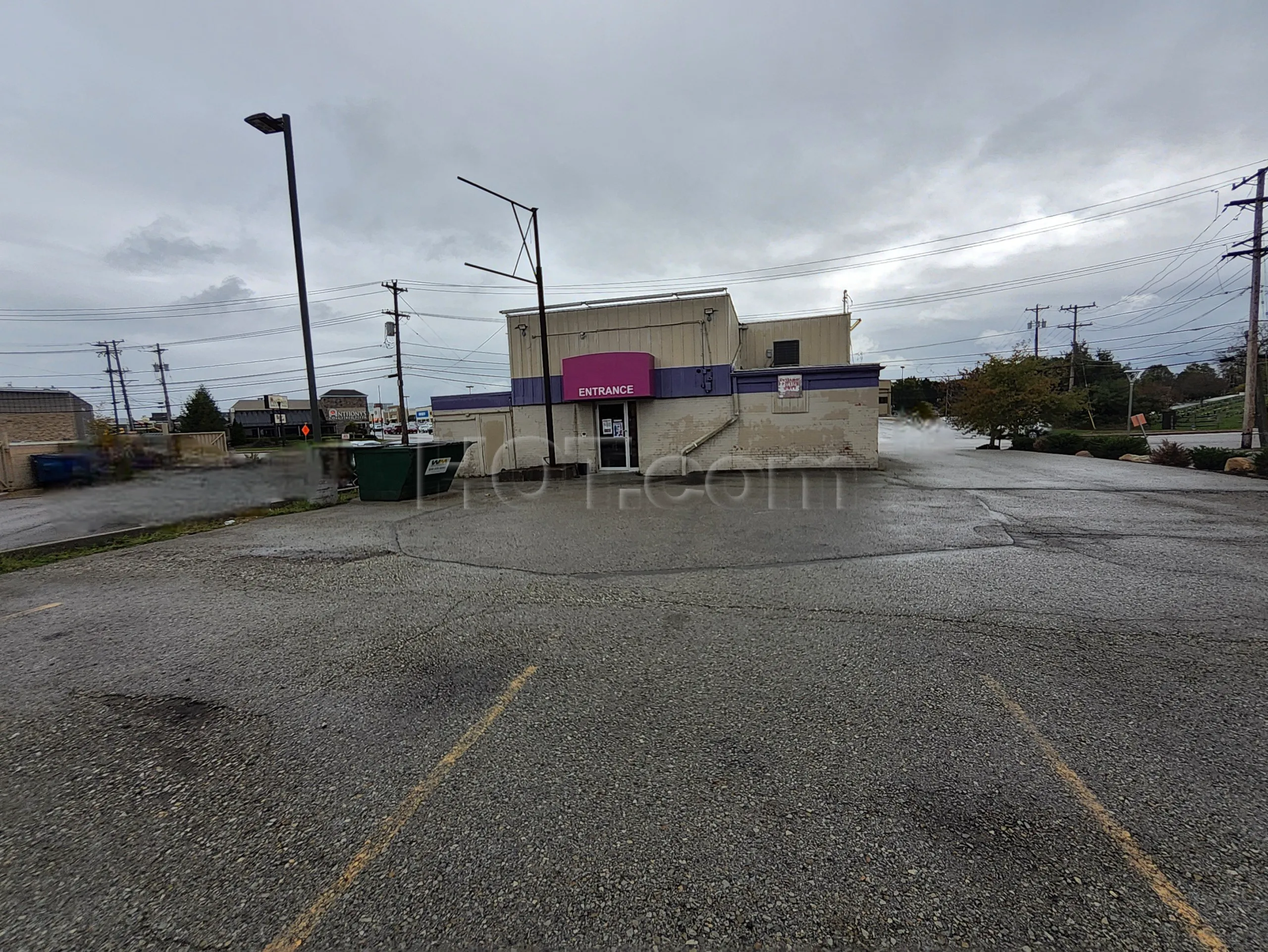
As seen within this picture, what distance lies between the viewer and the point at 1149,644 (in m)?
4.04

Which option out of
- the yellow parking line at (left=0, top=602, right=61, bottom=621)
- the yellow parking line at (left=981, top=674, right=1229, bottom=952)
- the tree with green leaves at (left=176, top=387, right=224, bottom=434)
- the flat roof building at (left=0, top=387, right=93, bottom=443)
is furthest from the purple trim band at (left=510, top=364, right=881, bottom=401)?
the tree with green leaves at (left=176, top=387, right=224, bottom=434)

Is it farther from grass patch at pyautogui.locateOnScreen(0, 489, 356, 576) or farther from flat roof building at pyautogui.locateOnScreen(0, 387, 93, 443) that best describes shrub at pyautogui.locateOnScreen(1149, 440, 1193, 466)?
flat roof building at pyautogui.locateOnScreen(0, 387, 93, 443)

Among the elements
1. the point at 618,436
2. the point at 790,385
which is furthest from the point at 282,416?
the point at 790,385

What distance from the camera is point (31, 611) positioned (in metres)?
5.41

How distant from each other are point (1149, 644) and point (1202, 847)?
8.21 ft

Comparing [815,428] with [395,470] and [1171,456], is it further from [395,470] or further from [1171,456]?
[395,470]

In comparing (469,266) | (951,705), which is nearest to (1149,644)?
(951,705)

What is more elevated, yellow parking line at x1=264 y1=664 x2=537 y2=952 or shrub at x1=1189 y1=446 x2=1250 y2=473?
shrub at x1=1189 y1=446 x2=1250 y2=473

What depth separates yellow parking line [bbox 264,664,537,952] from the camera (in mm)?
1846

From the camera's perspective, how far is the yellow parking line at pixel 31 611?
5.24 meters

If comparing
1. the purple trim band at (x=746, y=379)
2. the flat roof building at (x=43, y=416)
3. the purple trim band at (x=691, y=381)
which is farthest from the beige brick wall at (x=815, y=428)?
the flat roof building at (x=43, y=416)

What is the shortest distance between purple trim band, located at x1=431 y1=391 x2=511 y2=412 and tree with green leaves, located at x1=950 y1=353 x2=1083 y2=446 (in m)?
26.2

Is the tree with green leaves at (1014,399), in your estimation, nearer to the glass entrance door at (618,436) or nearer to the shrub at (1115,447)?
the shrub at (1115,447)

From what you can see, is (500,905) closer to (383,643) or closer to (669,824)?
(669,824)
